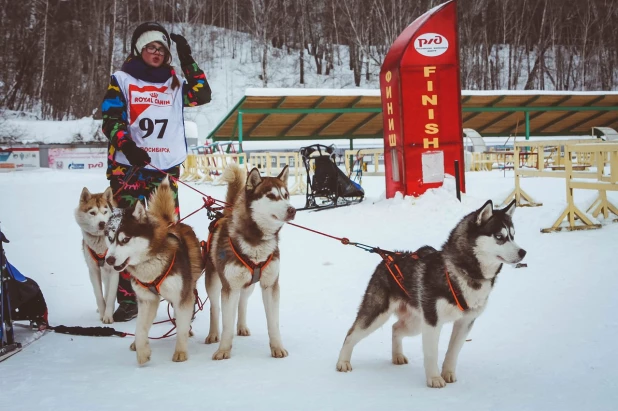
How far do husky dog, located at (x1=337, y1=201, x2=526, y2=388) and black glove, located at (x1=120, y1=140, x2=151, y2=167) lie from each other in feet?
5.49

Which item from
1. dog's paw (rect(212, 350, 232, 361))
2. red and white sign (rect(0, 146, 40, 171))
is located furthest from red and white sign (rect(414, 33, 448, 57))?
red and white sign (rect(0, 146, 40, 171))

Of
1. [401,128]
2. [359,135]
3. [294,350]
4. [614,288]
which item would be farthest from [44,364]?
[359,135]

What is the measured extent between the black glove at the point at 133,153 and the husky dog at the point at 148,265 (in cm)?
53

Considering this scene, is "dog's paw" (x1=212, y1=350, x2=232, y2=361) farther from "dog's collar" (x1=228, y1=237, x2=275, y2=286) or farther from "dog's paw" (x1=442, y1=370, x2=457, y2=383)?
"dog's paw" (x1=442, y1=370, x2=457, y2=383)

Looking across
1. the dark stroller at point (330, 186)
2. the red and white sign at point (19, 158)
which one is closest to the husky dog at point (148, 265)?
the dark stroller at point (330, 186)

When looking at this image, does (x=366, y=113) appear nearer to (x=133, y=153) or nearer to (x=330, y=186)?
(x=330, y=186)

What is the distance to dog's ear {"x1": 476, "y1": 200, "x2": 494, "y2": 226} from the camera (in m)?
2.35

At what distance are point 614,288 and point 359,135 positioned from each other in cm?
1441

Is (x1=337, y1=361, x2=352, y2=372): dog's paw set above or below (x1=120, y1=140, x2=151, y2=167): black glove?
below

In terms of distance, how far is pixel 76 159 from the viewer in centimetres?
2153

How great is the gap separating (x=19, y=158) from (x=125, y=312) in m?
19.7

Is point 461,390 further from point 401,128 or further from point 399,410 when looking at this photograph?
point 401,128

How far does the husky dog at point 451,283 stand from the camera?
2342mm

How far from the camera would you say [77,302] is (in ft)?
14.1
